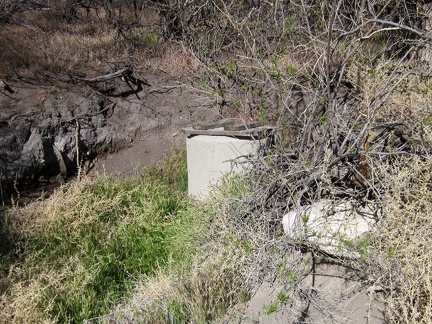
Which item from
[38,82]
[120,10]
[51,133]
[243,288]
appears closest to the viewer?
[243,288]

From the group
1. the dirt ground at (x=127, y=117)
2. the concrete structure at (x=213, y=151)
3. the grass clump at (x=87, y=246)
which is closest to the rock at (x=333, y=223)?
the grass clump at (x=87, y=246)

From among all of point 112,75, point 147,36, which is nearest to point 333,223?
point 112,75

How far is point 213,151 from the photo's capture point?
6.26 m

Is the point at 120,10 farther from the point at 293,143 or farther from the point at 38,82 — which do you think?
the point at 293,143

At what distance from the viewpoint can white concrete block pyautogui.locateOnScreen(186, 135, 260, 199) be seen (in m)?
6.06

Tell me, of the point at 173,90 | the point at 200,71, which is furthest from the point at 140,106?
the point at 200,71

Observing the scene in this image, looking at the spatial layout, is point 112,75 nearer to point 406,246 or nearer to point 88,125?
point 88,125

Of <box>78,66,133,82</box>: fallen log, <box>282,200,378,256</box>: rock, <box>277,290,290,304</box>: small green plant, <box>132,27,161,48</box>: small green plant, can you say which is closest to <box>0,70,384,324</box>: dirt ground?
<box>78,66,133,82</box>: fallen log

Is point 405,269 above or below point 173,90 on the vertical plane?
below

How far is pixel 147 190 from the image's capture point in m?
6.42

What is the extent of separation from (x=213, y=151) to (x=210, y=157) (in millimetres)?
98

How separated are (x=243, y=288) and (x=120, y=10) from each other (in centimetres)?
861

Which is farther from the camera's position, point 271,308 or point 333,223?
point 333,223

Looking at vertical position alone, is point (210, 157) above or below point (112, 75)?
below
